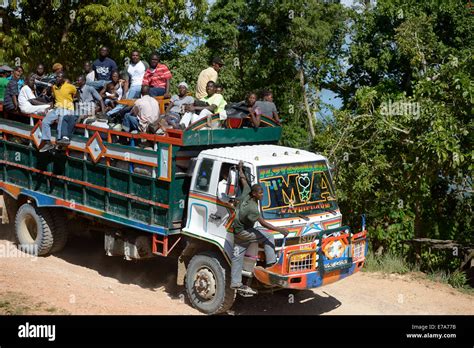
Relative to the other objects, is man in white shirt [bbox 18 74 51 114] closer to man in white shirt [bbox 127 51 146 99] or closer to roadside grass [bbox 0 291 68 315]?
man in white shirt [bbox 127 51 146 99]

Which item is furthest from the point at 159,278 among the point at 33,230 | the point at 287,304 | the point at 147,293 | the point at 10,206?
the point at 10,206

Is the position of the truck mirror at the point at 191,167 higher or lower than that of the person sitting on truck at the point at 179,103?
lower

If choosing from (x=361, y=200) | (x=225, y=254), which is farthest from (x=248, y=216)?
(x=361, y=200)

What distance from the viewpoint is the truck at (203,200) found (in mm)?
9102

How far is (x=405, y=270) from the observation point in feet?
39.7

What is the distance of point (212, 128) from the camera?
10.1m

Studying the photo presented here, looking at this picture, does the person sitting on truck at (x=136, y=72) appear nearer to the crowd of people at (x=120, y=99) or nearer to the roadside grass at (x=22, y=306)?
the crowd of people at (x=120, y=99)

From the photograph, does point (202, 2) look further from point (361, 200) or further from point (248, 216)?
point (248, 216)

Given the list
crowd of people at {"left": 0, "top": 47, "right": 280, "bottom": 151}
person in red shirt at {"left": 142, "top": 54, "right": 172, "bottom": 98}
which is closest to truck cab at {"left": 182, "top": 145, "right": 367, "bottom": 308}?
crowd of people at {"left": 0, "top": 47, "right": 280, "bottom": 151}

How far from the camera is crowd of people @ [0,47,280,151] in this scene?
1058cm

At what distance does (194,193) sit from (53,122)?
10.0 feet

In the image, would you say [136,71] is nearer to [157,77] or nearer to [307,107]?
[157,77]

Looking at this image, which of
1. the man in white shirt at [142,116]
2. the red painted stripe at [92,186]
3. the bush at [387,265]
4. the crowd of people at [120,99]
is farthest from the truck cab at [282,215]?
the bush at [387,265]

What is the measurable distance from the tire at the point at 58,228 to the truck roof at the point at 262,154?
11.3 feet
